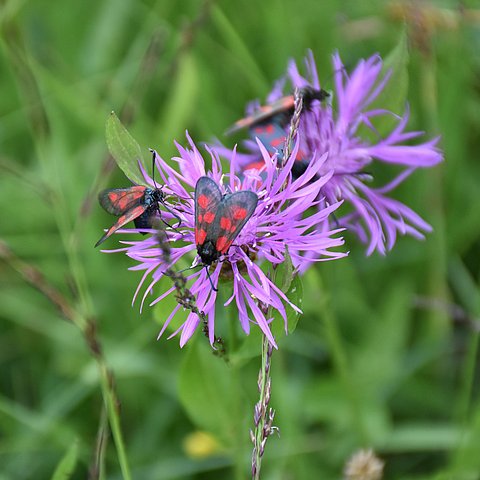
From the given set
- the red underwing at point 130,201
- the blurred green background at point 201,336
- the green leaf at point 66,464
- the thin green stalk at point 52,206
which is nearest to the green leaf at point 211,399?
the blurred green background at point 201,336

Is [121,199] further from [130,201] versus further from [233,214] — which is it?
[233,214]

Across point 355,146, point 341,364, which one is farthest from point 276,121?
point 341,364

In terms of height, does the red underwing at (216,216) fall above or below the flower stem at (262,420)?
above

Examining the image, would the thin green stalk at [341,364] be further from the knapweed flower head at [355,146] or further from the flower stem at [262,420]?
the flower stem at [262,420]

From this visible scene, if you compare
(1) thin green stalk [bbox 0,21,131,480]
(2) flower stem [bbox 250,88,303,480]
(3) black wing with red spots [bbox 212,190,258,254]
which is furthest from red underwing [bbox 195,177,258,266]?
(1) thin green stalk [bbox 0,21,131,480]

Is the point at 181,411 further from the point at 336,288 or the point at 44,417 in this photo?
the point at 336,288

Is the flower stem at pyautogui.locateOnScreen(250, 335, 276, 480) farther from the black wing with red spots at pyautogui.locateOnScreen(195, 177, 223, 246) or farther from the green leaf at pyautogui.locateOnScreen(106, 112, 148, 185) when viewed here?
the green leaf at pyautogui.locateOnScreen(106, 112, 148, 185)
